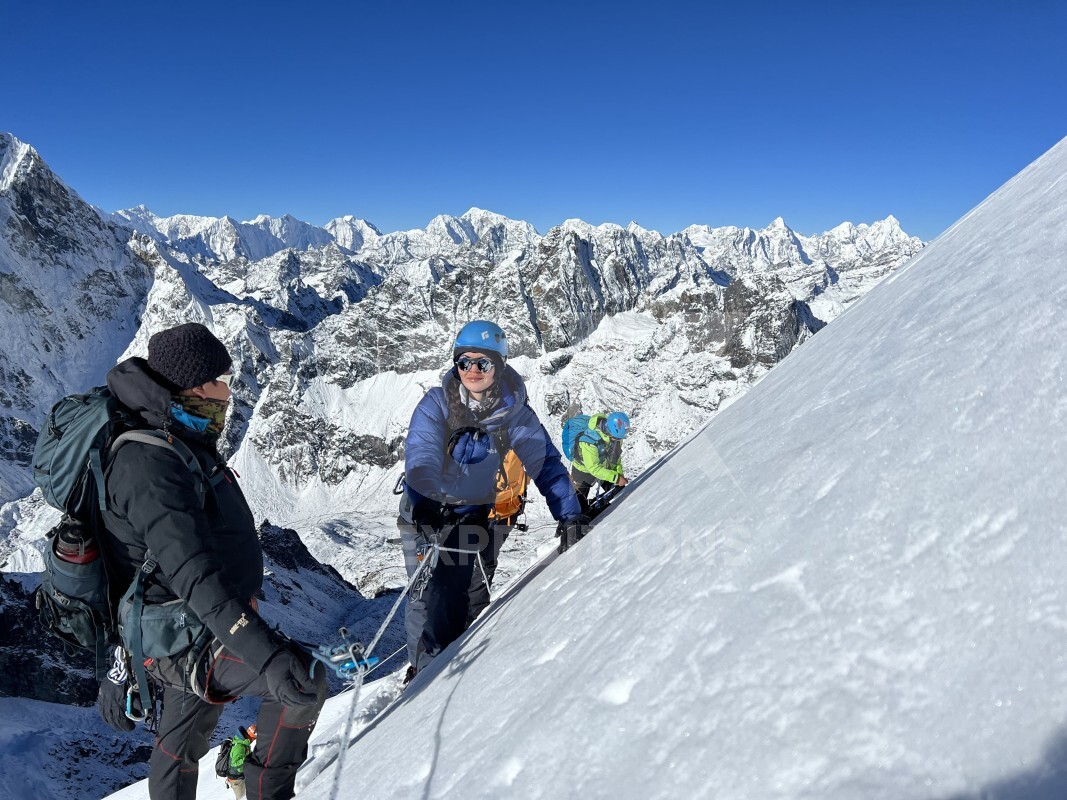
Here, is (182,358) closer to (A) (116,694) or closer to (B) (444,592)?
(A) (116,694)

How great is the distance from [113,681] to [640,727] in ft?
12.1

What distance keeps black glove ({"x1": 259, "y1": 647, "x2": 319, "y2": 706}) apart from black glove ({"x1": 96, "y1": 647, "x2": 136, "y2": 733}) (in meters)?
1.39

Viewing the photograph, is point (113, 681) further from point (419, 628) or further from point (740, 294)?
point (740, 294)

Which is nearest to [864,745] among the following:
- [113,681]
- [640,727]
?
[640,727]

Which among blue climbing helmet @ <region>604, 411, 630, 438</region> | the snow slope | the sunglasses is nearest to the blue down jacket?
the sunglasses

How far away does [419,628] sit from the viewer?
589cm

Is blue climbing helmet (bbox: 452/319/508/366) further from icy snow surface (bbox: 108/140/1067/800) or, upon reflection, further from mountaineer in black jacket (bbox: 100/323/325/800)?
icy snow surface (bbox: 108/140/1067/800)

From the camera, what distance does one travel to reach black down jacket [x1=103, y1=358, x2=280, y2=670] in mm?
3133

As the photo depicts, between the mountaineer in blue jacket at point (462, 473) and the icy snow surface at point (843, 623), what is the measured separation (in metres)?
2.10

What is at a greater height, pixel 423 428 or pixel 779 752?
pixel 423 428

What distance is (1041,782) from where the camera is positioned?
124 centimetres

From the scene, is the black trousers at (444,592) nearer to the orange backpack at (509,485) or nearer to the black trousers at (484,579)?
the black trousers at (484,579)

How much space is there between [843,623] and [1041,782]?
59 centimetres

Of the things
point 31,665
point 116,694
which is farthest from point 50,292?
point 116,694
